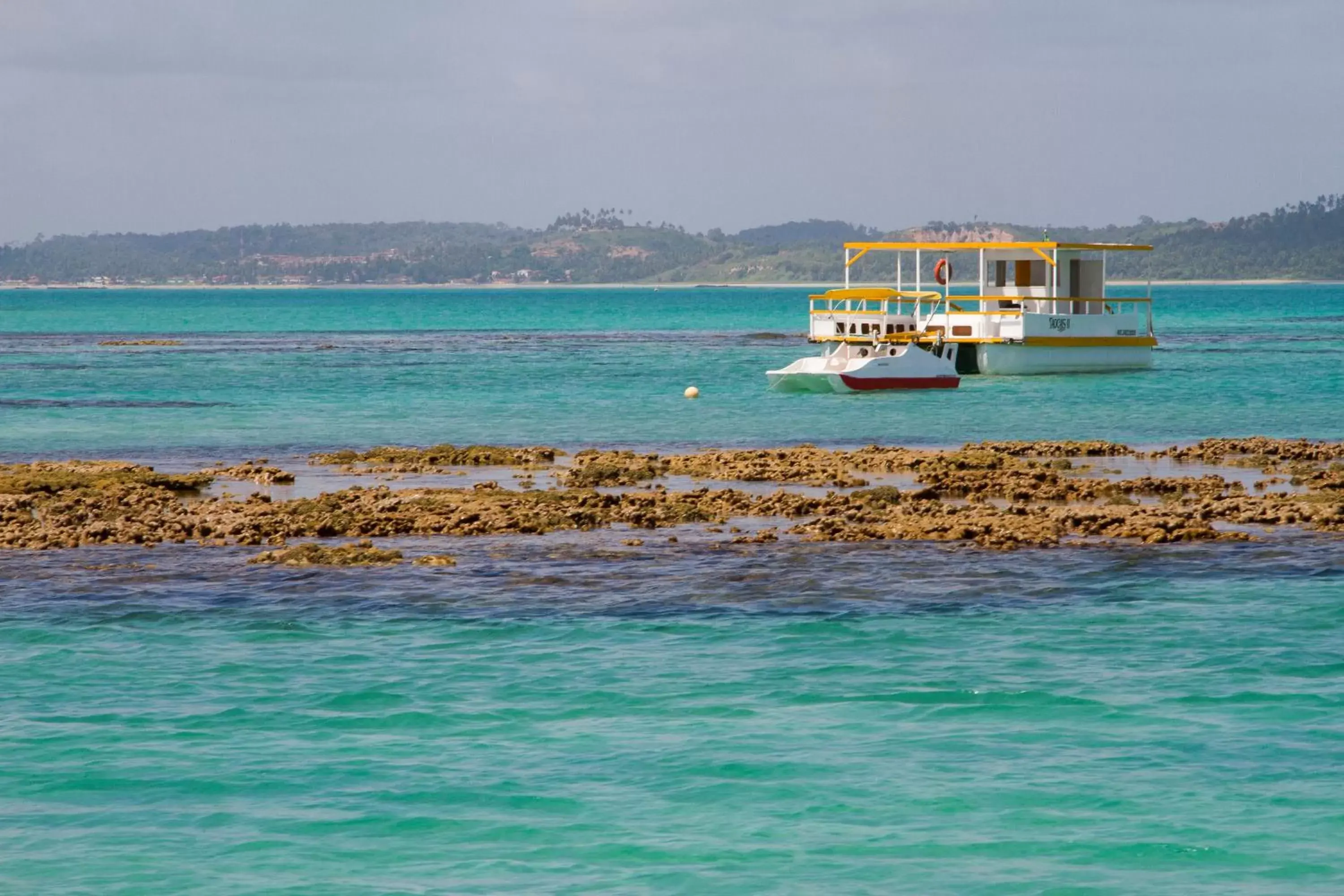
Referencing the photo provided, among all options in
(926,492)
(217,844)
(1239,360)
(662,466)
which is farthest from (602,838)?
(1239,360)

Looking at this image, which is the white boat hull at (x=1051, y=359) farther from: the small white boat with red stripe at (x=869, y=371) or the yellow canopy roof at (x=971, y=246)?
the small white boat with red stripe at (x=869, y=371)

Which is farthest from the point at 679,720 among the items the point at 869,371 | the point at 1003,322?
the point at 1003,322

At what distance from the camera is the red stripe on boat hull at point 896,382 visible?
48.6 m

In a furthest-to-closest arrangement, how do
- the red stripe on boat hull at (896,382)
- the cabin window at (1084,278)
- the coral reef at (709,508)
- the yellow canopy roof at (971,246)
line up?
the cabin window at (1084,278), the yellow canopy roof at (971,246), the red stripe on boat hull at (896,382), the coral reef at (709,508)

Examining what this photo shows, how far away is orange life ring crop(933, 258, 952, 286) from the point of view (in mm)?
55681

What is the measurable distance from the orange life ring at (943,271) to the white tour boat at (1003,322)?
67 mm

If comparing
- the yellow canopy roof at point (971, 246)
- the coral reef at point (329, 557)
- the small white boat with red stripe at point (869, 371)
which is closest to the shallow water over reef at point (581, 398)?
the small white boat with red stripe at point (869, 371)

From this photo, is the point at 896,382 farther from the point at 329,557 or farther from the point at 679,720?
the point at 679,720

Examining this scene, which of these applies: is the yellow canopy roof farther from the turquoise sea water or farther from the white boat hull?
the turquoise sea water

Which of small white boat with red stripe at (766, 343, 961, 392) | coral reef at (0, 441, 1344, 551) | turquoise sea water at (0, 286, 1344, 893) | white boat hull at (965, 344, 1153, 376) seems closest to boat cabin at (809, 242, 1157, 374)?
white boat hull at (965, 344, 1153, 376)

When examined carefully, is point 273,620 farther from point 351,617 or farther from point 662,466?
point 662,466

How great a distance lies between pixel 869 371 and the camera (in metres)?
48.8

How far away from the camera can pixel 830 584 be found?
18219mm

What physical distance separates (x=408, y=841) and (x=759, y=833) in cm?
201
